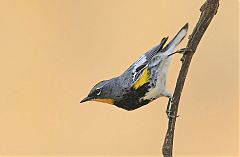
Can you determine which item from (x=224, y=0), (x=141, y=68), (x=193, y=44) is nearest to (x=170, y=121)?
(x=193, y=44)

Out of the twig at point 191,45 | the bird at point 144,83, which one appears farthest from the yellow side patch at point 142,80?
the twig at point 191,45

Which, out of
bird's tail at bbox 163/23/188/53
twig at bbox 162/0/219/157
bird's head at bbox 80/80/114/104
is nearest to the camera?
twig at bbox 162/0/219/157

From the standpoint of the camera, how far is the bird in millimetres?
950

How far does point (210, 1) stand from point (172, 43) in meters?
0.35

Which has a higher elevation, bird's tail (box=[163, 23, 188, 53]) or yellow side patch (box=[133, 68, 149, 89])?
bird's tail (box=[163, 23, 188, 53])

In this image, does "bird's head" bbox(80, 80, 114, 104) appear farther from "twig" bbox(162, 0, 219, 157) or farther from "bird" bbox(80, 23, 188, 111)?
"twig" bbox(162, 0, 219, 157)

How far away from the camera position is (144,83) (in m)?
0.98

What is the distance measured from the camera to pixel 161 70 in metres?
0.99

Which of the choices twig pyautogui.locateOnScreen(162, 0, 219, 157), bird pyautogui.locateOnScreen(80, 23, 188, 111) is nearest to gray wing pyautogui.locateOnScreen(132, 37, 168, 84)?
bird pyautogui.locateOnScreen(80, 23, 188, 111)

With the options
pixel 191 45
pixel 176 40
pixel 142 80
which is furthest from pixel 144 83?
pixel 191 45

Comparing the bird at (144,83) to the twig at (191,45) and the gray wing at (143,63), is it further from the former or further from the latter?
the twig at (191,45)

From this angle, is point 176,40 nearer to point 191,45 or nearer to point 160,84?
point 160,84

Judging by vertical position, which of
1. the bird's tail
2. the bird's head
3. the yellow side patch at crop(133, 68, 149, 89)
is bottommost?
the bird's head

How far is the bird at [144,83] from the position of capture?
0.95m
